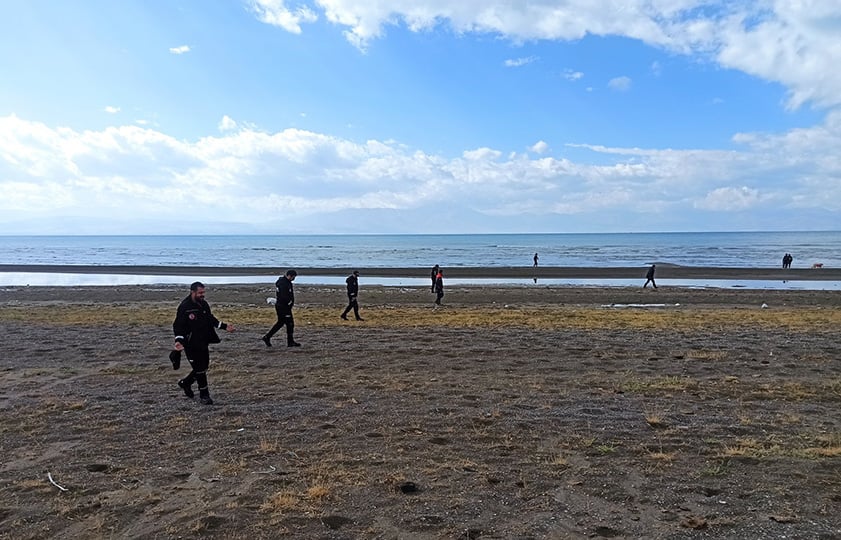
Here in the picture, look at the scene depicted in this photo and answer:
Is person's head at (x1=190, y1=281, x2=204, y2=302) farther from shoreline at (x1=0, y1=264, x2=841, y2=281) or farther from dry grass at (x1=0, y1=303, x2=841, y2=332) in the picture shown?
shoreline at (x1=0, y1=264, x2=841, y2=281)

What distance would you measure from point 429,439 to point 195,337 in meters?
3.49

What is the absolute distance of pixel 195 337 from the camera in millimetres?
7914

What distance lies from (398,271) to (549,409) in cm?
4573

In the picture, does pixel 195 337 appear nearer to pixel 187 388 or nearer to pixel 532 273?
pixel 187 388

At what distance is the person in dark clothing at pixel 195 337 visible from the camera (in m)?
7.85

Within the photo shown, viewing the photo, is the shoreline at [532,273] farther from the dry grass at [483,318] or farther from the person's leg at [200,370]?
the person's leg at [200,370]

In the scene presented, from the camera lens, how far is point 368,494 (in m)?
4.90

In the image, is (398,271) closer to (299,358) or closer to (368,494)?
(299,358)

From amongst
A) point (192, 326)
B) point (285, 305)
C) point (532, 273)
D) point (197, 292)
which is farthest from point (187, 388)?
point (532, 273)

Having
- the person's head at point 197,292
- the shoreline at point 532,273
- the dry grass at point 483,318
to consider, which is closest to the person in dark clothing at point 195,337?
the person's head at point 197,292

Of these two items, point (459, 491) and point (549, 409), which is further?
point (549, 409)

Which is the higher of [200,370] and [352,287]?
[352,287]

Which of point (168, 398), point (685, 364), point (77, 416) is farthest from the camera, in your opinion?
point (685, 364)

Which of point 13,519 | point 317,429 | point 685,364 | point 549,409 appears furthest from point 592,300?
point 13,519
